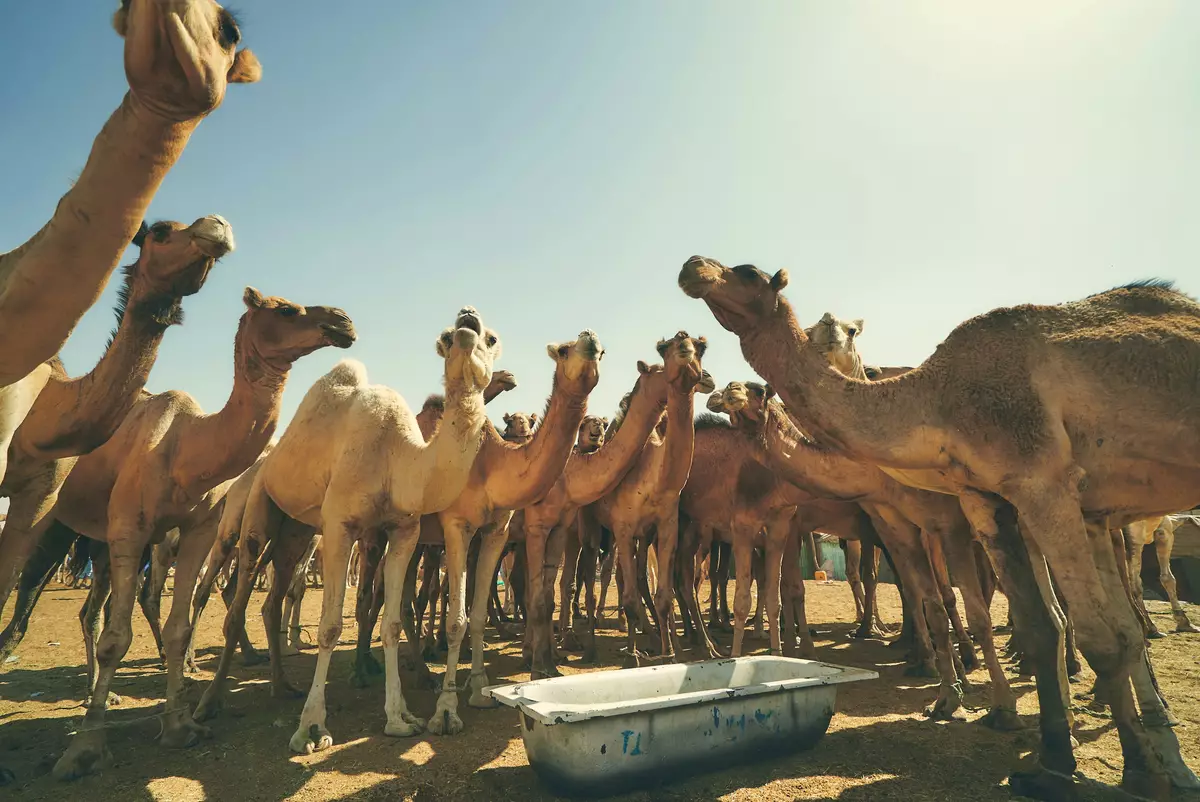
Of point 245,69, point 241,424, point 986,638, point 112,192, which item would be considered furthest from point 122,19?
point 986,638

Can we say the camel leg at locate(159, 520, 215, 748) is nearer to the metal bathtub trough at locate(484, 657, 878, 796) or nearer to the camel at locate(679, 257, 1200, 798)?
the metal bathtub trough at locate(484, 657, 878, 796)

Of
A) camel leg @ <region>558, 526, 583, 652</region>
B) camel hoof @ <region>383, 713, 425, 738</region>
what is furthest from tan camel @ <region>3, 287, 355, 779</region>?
camel leg @ <region>558, 526, 583, 652</region>

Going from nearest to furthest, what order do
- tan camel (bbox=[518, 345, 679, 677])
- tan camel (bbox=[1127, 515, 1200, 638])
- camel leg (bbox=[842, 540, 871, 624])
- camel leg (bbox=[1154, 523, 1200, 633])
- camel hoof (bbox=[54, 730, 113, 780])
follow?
camel hoof (bbox=[54, 730, 113, 780]), tan camel (bbox=[518, 345, 679, 677]), tan camel (bbox=[1127, 515, 1200, 638]), camel leg (bbox=[1154, 523, 1200, 633]), camel leg (bbox=[842, 540, 871, 624])

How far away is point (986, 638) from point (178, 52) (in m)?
7.17

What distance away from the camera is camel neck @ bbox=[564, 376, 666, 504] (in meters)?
8.34

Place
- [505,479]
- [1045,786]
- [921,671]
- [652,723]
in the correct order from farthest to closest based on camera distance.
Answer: [921,671]
[505,479]
[652,723]
[1045,786]

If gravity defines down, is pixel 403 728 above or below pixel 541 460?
below

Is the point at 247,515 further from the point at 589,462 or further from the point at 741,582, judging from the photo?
the point at 741,582

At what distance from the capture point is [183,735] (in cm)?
Result: 561

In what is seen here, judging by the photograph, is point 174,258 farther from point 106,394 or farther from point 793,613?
point 793,613

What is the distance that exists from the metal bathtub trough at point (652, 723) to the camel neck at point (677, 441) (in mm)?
3328

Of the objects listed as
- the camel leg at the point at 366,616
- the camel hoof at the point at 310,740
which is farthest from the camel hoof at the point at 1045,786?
the camel leg at the point at 366,616

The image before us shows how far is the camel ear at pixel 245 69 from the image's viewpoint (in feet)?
9.81

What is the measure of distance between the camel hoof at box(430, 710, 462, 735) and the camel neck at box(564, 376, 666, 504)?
128 inches
